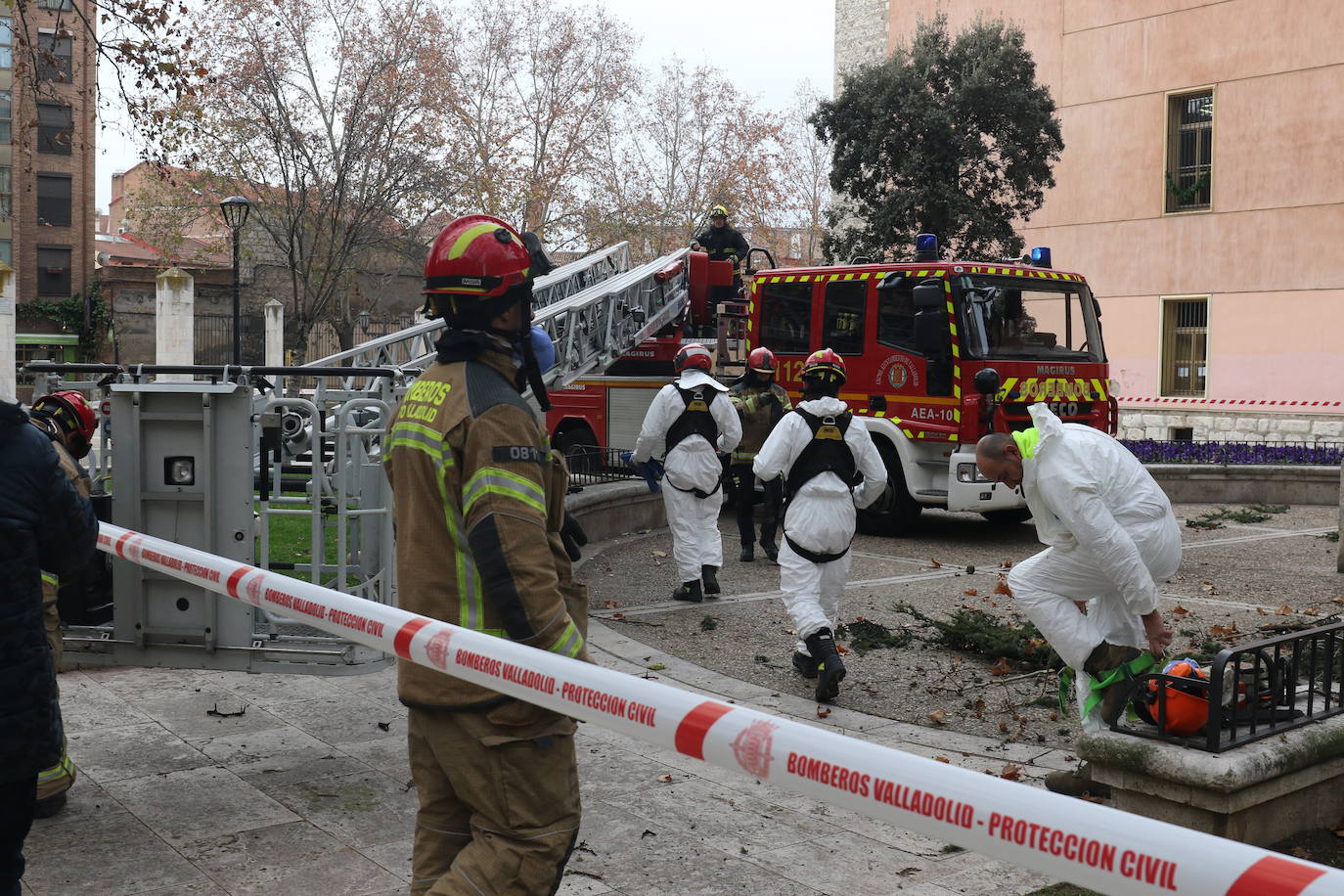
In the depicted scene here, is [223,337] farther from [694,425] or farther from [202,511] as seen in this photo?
[202,511]

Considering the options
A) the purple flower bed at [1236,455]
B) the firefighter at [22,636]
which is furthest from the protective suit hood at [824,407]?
the purple flower bed at [1236,455]

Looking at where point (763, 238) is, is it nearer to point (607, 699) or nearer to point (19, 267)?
point (19, 267)

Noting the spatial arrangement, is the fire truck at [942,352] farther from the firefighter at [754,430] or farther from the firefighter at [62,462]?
the firefighter at [62,462]

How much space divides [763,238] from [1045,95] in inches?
629

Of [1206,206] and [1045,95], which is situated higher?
[1045,95]

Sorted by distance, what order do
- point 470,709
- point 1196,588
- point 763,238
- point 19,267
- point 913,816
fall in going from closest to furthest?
point 913,816 → point 470,709 → point 1196,588 → point 763,238 → point 19,267

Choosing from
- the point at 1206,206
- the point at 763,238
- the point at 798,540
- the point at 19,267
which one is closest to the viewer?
the point at 798,540

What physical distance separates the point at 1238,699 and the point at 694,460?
18.6 ft

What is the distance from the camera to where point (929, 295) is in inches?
462

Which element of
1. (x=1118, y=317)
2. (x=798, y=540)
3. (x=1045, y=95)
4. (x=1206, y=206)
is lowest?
(x=798, y=540)

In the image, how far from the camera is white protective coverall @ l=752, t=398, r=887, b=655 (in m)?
7.07

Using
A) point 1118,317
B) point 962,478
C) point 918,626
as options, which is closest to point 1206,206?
point 1118,317

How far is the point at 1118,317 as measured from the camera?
2705cm

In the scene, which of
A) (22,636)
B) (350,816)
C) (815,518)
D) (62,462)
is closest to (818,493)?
(815,518)
